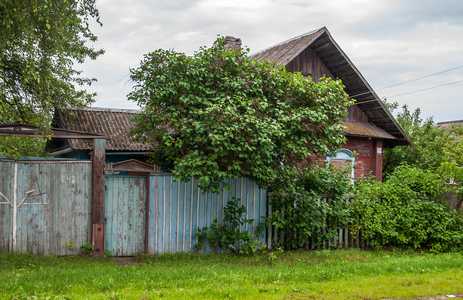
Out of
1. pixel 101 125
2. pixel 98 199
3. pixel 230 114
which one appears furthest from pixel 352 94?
pixel 98 199

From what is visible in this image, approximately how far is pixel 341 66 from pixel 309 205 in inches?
362

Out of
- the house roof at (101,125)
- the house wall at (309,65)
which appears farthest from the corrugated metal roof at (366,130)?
the house roof at (101,125)

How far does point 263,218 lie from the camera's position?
40.0ft

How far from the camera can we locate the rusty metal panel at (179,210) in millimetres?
11383

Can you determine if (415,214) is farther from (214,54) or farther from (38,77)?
(38,77)

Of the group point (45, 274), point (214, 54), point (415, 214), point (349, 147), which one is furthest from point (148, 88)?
point (349, 147)

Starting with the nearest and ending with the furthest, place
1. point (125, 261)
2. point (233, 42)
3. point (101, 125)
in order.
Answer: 1. point (125, 261)
2. point (101, 125)
3. point (233, 42)

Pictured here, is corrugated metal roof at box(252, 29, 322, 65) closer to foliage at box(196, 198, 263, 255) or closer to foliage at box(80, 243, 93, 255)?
foliage at box(196, 198, 263, 255)

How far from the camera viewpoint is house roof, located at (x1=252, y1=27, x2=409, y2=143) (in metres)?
18.8

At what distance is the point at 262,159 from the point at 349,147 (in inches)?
387

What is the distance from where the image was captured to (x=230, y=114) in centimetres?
1052

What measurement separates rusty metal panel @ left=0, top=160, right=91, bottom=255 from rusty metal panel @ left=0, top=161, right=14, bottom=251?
0.09 ft

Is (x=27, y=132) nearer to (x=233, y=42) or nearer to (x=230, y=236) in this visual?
(x=230, y=236)

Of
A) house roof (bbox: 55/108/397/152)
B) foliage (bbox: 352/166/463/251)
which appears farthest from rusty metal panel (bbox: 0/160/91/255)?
foliage (bbox: 352/166/463/251)
